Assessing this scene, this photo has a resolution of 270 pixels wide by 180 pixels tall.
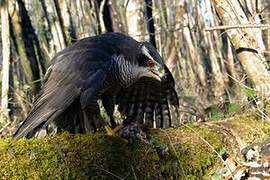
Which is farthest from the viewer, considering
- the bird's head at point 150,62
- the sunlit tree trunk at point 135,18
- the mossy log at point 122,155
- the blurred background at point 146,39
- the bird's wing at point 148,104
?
the sunlit tree trunk at point 135,18

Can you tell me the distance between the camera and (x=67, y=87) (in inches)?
165

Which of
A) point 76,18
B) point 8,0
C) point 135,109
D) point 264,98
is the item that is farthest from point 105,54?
point 76,18

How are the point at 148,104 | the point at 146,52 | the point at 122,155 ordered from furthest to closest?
the point at 148,104, the point at 146,52, the point at 122,155

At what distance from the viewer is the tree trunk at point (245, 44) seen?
17.1 feet

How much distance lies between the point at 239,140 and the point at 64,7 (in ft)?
33.4

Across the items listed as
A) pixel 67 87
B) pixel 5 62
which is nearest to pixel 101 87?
pixel 67 87

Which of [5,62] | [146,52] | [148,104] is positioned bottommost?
[148,104]

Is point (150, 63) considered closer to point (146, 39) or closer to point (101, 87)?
point (101, 87)

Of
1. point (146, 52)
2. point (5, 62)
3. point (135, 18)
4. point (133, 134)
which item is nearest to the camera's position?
point (133, 134)

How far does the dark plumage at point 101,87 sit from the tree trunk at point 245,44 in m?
0.79

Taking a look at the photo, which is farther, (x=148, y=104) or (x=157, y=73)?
(x=148, y=104)

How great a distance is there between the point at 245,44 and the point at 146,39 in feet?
18.0

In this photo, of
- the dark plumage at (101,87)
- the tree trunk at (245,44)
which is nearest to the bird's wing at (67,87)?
the dark plumage at (101,87)

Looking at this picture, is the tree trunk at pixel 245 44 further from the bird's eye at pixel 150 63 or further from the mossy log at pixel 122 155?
the mossy log at pixel 122 155
